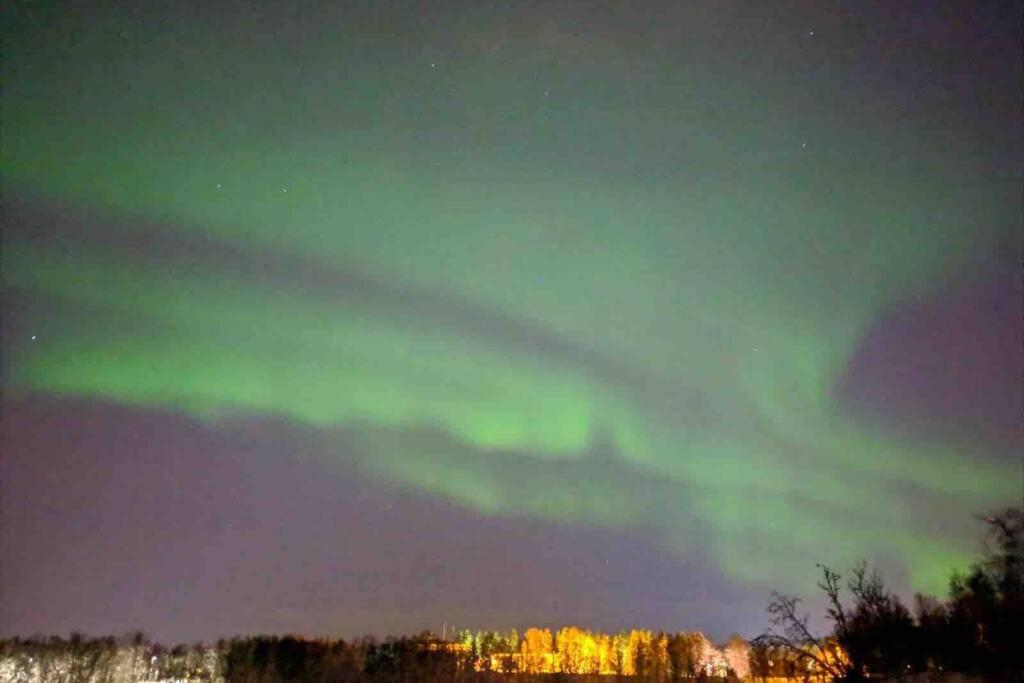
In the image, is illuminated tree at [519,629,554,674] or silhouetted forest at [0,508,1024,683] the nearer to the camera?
silhouetted forest at [0,508,1024,683]

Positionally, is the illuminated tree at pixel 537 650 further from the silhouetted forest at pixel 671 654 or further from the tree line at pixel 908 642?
the tree line at pixel 908 642

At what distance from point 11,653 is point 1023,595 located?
76.0 meters

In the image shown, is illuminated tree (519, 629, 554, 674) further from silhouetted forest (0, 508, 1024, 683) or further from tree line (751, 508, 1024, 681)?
tree line (751, 508, 1024, 681)

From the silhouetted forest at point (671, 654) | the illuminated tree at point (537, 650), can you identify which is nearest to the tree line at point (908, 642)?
the silhouetted forest at point (671, 654)

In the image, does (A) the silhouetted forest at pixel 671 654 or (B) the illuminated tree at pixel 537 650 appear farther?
(B) the illuminated tree at pixel 537 650

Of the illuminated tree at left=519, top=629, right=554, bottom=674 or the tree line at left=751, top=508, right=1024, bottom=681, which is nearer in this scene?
the tree line at left=751, top=508, right=1024, bottom=681

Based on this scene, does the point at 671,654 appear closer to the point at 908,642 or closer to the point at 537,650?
the point at 537,650

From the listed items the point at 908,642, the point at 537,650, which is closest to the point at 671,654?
the point at 537,650

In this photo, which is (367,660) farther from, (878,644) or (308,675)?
(878,644)

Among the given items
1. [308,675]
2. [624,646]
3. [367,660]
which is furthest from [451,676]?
[624,646]

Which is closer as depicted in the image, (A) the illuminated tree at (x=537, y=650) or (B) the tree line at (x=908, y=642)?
(B) the tree line at (x=908, y=642)

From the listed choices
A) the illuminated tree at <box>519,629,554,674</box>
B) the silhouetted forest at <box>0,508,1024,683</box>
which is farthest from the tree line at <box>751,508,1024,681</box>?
the illuminated tree at <box>519,629,554,674</box>

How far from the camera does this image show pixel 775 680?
62156 millimetres

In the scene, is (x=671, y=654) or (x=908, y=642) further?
(x=671, y=654)
